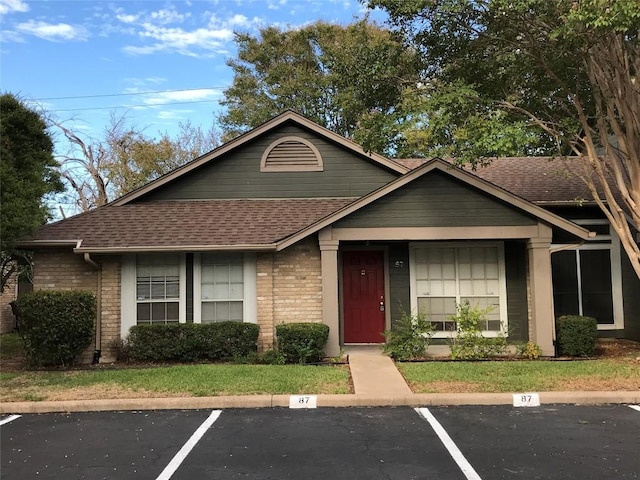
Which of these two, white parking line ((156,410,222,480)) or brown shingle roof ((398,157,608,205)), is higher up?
brown shingle roof ((398,157,608,205))

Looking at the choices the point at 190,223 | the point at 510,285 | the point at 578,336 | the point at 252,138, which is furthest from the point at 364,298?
the point at 252,138

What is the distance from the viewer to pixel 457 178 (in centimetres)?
1111

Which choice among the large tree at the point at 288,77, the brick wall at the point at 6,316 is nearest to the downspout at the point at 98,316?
the brick wall at the point at 6,316

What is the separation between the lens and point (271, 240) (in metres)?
11.5

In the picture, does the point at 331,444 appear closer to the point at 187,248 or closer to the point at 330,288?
the point at 330,288

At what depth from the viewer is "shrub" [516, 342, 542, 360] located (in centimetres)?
1095

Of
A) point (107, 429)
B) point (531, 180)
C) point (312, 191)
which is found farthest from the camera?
point (531, 180)

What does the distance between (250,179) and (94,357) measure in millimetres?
5600

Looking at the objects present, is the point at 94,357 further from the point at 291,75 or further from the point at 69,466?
the point at 291,75

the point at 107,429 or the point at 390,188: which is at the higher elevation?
the point at 390,188

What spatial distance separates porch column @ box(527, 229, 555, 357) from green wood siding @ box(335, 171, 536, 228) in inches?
20.0

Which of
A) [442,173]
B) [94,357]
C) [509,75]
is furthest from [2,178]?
[509,75]

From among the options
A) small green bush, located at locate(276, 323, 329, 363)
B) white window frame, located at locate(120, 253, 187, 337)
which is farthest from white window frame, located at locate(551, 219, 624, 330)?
white window frame, located at locate(120, 253, 187, 337)

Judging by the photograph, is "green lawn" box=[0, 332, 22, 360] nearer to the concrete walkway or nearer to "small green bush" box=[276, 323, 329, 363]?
"small green bush" box=[276, 323, 329, 363]
